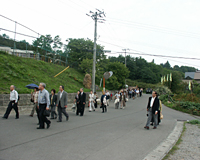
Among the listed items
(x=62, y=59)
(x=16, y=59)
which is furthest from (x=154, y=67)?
(x=16, y=59)

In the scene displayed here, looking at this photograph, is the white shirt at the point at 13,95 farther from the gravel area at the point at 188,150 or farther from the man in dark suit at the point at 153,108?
the gravel area at the point at 188,150

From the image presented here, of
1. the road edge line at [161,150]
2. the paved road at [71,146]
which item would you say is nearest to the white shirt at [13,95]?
the paved road at [71,146]

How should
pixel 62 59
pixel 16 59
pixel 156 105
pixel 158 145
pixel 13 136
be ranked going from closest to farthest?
pixel 158 145 → pixel 13 136 → pixel 156 105 → pixel 16 59 → pixel 62 59

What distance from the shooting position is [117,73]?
39.9 m

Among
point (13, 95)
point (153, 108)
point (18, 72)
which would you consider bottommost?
point (153, 108)

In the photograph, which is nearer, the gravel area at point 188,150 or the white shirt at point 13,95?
the gravel area at point 188,150

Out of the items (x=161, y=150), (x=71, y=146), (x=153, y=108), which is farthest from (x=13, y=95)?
(x=161, y=150)

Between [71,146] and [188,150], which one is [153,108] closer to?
[188,150]

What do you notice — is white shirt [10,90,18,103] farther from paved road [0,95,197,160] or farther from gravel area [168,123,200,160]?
gravel area [168,123,200,160]

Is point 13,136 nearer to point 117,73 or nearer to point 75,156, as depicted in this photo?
point 75,156

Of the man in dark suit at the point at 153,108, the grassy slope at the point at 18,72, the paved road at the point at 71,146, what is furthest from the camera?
the grassy slope at the point at 18,72

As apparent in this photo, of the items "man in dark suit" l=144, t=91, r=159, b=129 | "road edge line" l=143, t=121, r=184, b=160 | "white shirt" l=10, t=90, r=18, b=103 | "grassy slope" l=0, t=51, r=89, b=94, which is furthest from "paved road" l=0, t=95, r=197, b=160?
"grassy slope" l=0, t=51, r=89, b=94

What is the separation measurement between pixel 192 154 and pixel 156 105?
12.1 feet

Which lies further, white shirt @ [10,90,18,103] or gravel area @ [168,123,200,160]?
white shirt @ [10,90,18,103]
